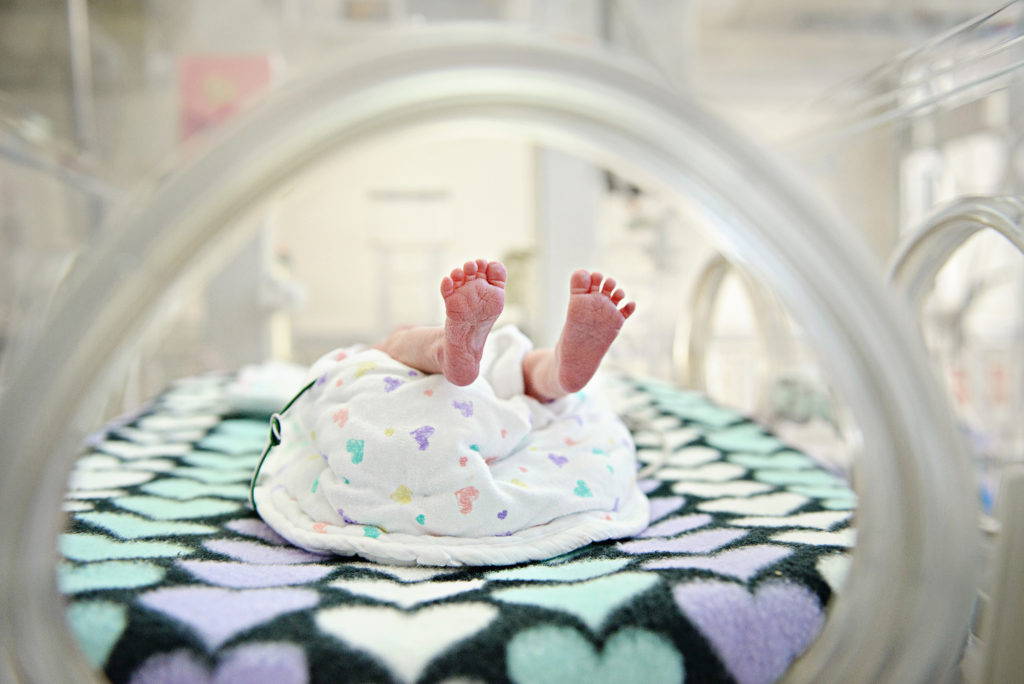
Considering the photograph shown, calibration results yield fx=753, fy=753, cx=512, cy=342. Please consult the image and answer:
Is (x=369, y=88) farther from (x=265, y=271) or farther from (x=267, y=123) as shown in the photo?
(x=265, y=271)

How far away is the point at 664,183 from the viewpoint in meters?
0.50

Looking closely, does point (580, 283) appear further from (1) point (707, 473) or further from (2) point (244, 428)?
(2) point (244, 428)

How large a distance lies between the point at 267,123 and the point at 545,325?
6.15 feet

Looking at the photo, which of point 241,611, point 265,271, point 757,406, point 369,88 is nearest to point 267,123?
point 369,88

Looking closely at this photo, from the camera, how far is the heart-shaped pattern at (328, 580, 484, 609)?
57cm

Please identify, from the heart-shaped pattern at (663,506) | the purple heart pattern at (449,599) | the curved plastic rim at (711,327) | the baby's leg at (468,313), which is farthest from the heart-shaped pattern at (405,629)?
the curved plastic rim at (711,327)

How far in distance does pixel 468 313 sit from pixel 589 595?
261 millimetres

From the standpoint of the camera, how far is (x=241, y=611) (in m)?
0.54

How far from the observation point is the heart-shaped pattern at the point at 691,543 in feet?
2.26

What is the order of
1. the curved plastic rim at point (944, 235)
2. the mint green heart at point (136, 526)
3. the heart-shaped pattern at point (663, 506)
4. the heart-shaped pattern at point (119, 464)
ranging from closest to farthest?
the curved plastic rim at point (944, 235) < the mint green heart at point (136, 526) < the heart-shaped pattern at point (663, 506) < the heart-shaped pattern at point (119, 464)

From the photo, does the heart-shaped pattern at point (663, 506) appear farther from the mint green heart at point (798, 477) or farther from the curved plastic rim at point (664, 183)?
the curved plastic rim at point (664, 183)

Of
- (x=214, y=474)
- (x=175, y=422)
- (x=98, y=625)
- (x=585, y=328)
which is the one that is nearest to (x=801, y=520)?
(x=585, y=328)

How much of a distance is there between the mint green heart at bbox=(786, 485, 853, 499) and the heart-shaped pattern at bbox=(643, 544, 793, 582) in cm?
25

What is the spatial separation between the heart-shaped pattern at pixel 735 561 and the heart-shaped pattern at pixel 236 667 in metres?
0.29
